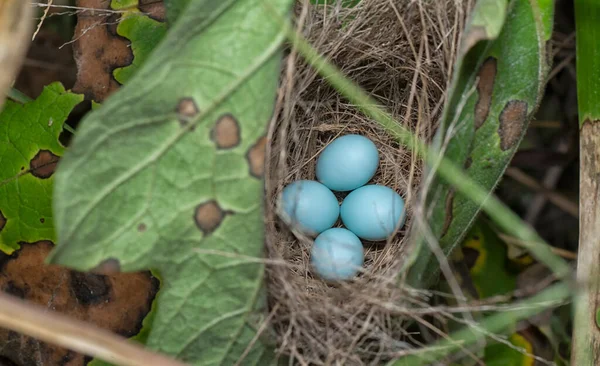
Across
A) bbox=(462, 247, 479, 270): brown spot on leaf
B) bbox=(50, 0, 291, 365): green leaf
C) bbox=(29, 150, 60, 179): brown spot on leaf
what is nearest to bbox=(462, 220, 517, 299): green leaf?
bbox=(462, 247, 479, 270): brown spot on leaf

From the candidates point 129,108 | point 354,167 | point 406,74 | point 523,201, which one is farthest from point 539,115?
point 129,108

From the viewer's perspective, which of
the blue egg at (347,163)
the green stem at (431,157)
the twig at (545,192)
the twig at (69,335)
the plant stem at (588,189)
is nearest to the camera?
the twig at (69,335)

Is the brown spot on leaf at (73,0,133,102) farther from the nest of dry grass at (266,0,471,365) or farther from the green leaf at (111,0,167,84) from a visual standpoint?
the nest of dry grass at (266,0,471,365)

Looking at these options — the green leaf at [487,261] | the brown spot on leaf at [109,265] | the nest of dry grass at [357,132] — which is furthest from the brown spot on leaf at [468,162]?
the brown spot on leaf at [109,265]

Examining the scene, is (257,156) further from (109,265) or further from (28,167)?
(28,167)

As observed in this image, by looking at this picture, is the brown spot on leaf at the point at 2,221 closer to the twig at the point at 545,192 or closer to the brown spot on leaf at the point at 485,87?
the brown spot on leaf at the point at 485,87

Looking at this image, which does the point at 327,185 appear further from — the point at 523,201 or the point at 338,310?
the point at 523,201

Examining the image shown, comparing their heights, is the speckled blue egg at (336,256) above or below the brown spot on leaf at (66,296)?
above
